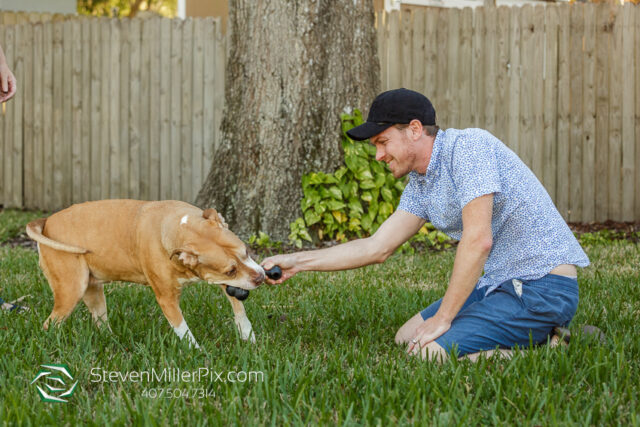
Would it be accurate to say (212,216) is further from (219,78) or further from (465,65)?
(465,65)

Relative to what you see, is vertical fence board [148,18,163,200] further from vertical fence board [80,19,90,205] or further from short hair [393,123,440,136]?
short hair [393,123,440,136]

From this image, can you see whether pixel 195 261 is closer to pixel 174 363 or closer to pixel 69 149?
pixel 174 363

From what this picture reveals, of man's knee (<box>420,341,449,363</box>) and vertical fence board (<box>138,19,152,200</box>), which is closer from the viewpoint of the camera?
man's knee (<box>420,341,449,363</box>)

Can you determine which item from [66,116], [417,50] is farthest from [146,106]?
[417,50]

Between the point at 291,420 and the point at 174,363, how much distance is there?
0.90 meters

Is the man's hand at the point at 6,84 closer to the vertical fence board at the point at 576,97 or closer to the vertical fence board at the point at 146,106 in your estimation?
the vertical fence board at the point at 146,106

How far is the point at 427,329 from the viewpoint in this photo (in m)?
4.01

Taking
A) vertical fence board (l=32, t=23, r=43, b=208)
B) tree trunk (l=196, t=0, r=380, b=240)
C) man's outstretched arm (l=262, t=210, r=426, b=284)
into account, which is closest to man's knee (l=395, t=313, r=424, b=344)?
man's outstretched arm (l=262, t=210, r=426, b=284)

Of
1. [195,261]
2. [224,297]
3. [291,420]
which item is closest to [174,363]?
[195,261]

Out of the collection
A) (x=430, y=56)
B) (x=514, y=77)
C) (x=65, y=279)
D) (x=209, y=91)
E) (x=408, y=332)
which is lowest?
(x=408, y=332)

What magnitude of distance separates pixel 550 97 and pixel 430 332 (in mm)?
6744

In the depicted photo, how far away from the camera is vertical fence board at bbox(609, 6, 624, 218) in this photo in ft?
31.6

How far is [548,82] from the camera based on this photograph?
9867mm

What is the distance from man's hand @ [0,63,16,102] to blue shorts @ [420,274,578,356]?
318cm
